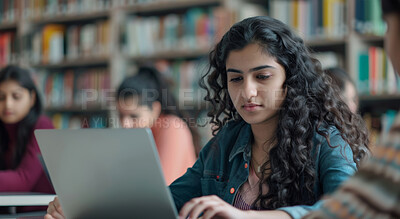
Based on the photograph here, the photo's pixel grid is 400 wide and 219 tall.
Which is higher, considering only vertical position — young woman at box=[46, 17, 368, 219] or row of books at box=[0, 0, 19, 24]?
row of books at box=[0, 0, 19, 24]

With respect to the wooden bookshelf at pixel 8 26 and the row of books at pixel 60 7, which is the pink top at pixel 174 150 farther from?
the wooden bookshelf at pixel 8 26

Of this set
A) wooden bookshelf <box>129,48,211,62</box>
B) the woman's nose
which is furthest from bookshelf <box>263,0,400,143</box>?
the woman's nose

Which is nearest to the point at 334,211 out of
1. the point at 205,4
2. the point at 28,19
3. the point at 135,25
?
the point at 205,4

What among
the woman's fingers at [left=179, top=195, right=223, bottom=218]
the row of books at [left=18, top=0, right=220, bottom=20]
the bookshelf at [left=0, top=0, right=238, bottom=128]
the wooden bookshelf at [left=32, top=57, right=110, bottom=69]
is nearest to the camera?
the woman's fingers at [left=179, top=195, right=223, bottom=218]

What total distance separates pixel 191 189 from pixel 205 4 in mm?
2142

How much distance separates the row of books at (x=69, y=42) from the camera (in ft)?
12.2

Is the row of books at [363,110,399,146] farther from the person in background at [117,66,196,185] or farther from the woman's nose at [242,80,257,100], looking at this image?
the woman's nose at [242,80,257,100]

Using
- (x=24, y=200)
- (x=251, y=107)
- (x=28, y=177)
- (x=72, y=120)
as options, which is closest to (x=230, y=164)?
(x=251, y=107)

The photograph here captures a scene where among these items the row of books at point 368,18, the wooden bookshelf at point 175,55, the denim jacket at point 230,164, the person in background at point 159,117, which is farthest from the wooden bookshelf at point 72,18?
the denim jacket at point 230,164

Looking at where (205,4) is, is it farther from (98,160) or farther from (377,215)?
(377,215)

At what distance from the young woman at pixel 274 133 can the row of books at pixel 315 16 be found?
5.20 feet

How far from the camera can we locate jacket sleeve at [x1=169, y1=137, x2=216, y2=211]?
1.36 metres

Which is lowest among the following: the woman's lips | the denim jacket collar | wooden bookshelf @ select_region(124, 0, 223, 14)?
the denim jacket collar

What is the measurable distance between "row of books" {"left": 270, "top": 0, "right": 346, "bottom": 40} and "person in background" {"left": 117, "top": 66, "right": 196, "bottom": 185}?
0.89 meters
